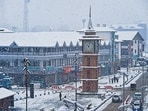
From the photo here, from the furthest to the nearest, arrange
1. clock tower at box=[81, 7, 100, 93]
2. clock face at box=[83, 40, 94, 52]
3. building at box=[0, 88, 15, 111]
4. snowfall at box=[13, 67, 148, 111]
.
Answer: clock face at box=[83, 40, 94, 52] → clock tower at box=[81, 7, 100, 93] → snowfall at box=[13, 67, 148, 111] → building at box=[0, 88, 15, 111]

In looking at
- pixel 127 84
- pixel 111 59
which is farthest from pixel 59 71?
pixel 111 59

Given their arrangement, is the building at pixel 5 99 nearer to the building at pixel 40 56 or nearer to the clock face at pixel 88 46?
the clock face at pixel 88 46

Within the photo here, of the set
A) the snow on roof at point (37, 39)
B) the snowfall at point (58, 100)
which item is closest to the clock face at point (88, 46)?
the snowfall at point (58, 100)

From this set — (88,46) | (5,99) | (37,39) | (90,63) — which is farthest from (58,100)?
(37,39)

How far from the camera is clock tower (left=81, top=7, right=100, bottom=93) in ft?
216

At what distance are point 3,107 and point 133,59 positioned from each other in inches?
3112

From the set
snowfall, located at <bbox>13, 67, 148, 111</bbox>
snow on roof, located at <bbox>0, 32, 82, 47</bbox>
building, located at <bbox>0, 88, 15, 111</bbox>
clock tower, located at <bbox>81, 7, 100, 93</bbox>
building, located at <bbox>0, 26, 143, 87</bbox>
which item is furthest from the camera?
snow on roof, located at <bbox>0, 32, 82, 47</bbox>

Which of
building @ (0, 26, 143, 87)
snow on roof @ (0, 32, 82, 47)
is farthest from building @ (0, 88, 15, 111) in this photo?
snow on roof @ (0, 32, 82, 47)

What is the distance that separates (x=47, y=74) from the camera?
7850 centimetres

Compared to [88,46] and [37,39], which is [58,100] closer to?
[88,46]

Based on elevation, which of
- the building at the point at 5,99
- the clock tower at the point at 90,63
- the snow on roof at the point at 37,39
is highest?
the snow on roof at the point at 37,39

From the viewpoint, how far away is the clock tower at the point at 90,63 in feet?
216

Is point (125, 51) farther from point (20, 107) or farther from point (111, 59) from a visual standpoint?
point (20, 107)

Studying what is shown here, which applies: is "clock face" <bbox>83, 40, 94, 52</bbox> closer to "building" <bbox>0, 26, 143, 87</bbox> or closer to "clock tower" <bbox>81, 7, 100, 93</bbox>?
"clock tower" <bbox>81, 7, 100, 93</bbox>
